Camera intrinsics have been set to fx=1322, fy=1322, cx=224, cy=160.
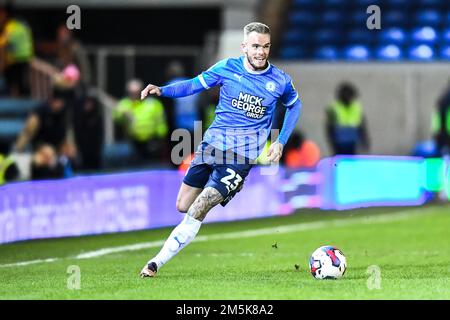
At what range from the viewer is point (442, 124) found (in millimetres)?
22797

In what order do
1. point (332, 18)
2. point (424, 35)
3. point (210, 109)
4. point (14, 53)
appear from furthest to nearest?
point (332, 18), point (424, 35), point (14, 53), point (210, 109)

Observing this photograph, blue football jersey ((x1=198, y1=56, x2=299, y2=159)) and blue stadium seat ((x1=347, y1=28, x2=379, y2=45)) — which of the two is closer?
blue football jersey ((x1=198, y1=56, x2=299, y2=159))

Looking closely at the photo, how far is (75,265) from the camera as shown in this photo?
12.6 metres

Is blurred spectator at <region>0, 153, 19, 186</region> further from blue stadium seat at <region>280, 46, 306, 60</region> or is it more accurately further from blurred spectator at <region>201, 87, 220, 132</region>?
blue stadium seat at <region>280, 46, 306, 60</region>

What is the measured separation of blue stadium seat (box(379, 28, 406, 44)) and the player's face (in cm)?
1512

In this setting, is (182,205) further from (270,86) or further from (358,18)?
(358,18)

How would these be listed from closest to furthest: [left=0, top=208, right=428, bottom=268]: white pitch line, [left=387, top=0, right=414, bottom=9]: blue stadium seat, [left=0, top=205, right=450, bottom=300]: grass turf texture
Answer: [left=0, top=205, right=450, bottom=300]: grass turf texture, [left=0, top=208, right=428, bottom=268]: white pitch line, [left=387, top=0, right=414, bottom=9]: blue stadium seat

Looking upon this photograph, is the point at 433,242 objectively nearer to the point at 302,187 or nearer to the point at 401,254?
the point at 401,254

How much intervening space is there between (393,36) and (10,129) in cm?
867

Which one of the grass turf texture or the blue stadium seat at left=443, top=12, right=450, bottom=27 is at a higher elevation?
the blue stadium seat at left=443, top=12, right=450, bottom=27

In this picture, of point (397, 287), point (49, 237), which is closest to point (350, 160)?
point (49, 237)

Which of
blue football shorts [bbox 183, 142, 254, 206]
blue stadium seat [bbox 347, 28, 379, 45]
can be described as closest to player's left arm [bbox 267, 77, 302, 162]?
blue football shorts [bbox 183, 142, 254, 206]

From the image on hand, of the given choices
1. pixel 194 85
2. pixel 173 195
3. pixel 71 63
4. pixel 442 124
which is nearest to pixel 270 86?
pixel 194 85

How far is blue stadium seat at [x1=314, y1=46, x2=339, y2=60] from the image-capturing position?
25609 mm
